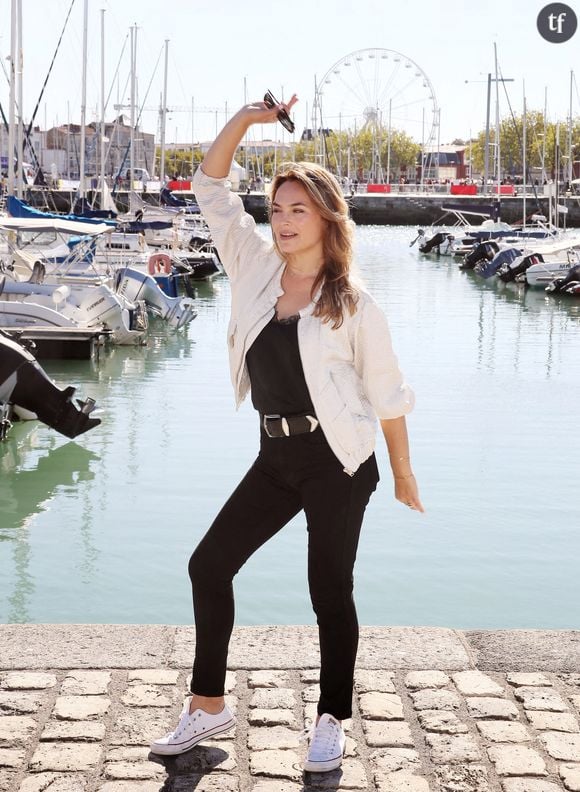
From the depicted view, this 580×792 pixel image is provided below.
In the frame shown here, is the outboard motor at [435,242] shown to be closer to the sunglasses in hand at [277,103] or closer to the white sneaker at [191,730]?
the sunglasses in hand at [277,103]

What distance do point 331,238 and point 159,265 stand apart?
2220 cm

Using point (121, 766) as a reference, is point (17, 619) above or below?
below

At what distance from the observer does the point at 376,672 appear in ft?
13.3

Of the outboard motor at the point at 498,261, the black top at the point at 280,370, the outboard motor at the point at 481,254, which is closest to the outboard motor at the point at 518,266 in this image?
the outboard motor at the point at 498,261

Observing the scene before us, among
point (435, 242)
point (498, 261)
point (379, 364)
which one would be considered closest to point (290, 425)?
point (379, 364)

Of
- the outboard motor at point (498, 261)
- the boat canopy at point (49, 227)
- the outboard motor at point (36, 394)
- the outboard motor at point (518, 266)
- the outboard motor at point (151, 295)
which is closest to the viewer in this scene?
the outboard motor at point (36, 394)

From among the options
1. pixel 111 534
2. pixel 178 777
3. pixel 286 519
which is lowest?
pixel 111 534

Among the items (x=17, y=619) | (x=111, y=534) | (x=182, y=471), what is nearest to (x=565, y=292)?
(x=182, y=471)

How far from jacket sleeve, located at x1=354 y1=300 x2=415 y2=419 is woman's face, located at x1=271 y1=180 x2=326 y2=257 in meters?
0.25

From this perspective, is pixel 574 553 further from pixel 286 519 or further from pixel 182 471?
pixel 286 519

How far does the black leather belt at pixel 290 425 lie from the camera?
3.36m

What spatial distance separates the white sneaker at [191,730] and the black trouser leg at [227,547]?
0.07 m

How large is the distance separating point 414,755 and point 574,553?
476 centimetres

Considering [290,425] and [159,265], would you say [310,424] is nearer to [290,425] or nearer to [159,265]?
[290,425]
